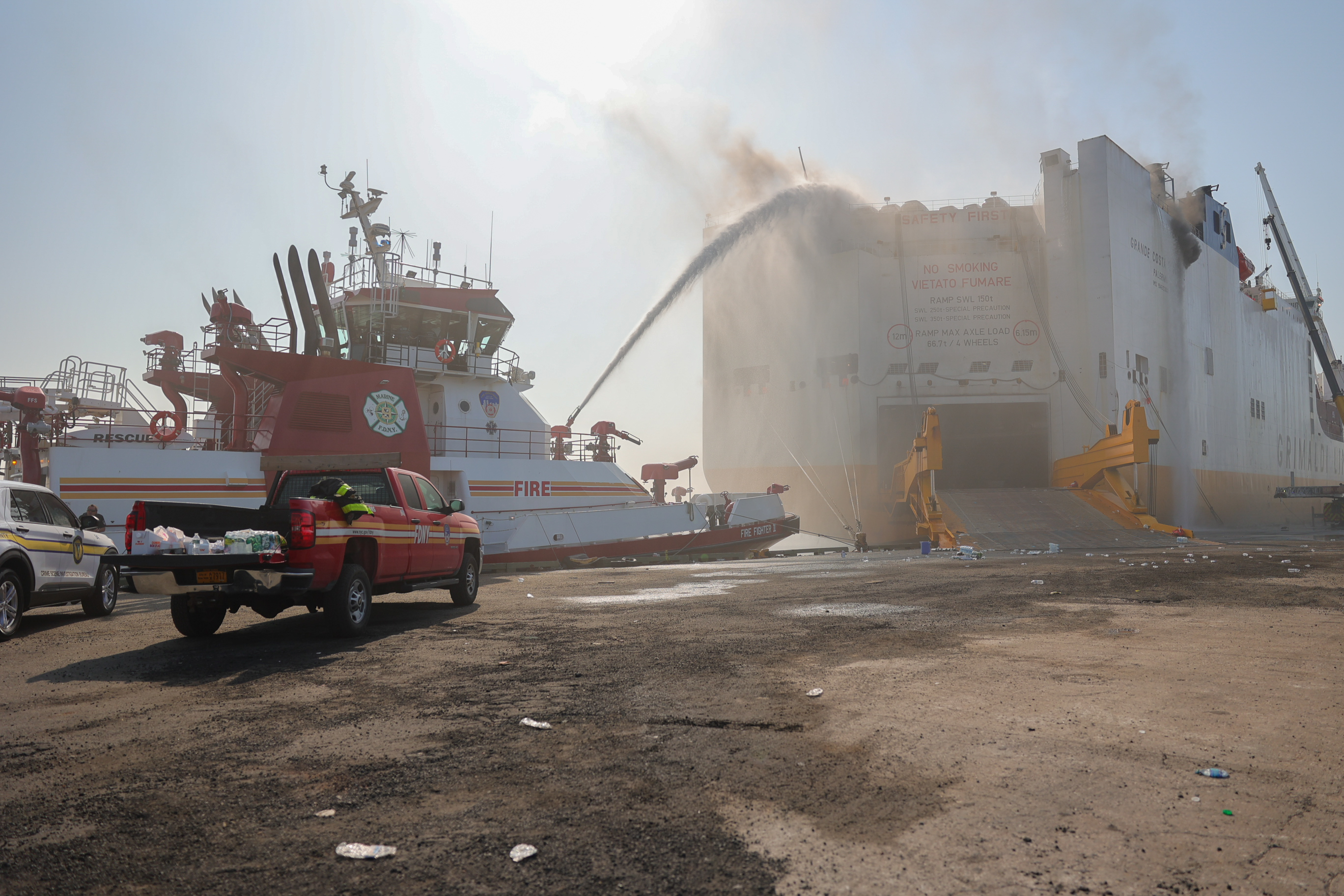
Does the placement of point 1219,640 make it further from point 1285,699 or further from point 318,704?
point 318,704

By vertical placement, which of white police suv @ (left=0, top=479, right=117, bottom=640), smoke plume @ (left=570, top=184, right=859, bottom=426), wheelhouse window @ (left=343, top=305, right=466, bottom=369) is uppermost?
smoke plume @ (left=570, top=184, right=859, bottom=426)

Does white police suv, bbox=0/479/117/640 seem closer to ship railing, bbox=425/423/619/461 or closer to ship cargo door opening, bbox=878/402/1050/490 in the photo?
ship railing, bbox=425/423/619/461

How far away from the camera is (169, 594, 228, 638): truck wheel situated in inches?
324

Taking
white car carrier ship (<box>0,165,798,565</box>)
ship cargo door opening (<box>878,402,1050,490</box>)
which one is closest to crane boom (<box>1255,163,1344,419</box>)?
ship cargo door opening (<box>878,402,1050,490</box>)

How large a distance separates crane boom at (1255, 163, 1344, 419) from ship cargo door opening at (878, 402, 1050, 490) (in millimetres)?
28628

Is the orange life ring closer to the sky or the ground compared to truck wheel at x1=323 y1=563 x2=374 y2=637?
closer to the sky

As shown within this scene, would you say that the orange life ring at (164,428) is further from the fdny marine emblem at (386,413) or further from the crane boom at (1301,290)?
the crane boom at (1301,290)

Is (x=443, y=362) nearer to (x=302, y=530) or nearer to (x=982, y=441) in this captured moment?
(x=302, y=530)

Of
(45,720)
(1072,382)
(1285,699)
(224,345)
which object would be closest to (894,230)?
(1072,382)

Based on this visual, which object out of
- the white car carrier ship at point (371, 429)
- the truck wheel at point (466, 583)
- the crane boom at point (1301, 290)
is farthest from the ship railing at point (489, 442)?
the crane boom at point (1301, 290)

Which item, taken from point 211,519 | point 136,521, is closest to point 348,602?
point 211,519

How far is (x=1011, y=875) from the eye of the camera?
262 centimetres

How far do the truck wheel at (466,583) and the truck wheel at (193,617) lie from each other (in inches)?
112

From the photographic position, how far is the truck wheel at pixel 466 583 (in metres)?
10.8
